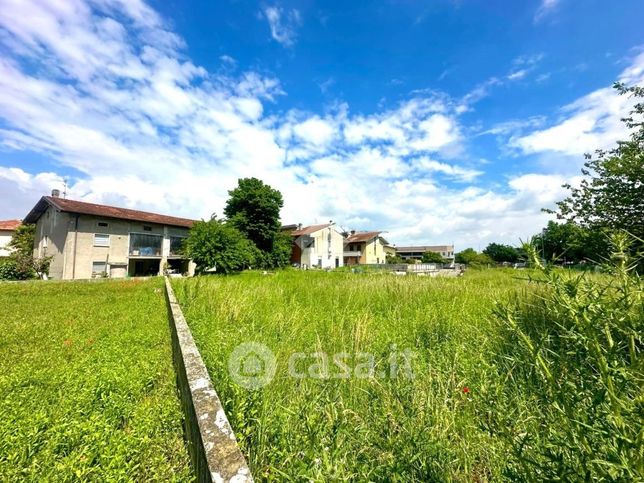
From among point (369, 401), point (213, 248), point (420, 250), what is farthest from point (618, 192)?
point (420, 250)

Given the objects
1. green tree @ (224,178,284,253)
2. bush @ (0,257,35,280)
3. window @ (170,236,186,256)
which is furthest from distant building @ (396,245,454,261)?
bush @ (0,257,35,280)

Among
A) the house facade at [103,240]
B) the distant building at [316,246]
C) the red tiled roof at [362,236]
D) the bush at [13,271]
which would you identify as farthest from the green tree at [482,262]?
the bush at [13,271]

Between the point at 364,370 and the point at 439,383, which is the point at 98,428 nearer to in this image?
the point at 364,370

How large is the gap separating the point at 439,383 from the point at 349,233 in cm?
5615

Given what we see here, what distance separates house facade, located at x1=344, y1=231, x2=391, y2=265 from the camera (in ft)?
168

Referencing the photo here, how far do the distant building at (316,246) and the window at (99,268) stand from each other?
75.0 ft

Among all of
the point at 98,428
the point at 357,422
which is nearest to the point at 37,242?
the point at 98,428

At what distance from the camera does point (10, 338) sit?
525cm

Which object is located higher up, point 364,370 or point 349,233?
point 349,233
